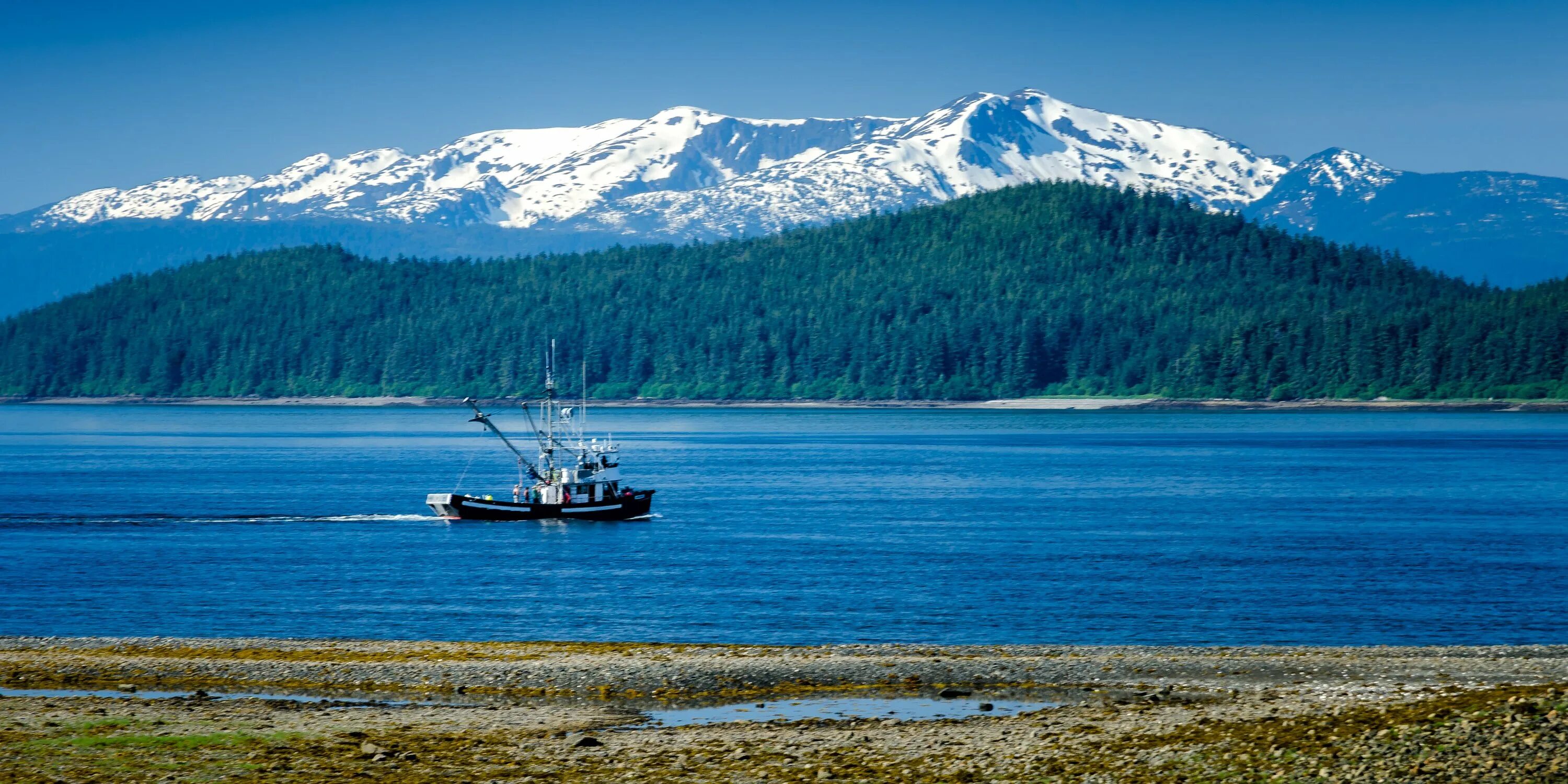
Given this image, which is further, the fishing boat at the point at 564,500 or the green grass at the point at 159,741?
→ the fishing boat at the point at 564,500

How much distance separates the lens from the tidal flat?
25.4 metres

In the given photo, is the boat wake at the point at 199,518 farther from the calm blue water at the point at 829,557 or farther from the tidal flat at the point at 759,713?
the tidal flat at the point at 759,713

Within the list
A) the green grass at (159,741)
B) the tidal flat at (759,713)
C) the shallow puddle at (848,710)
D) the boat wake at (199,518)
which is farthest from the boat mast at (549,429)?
the green grass at (159,741)

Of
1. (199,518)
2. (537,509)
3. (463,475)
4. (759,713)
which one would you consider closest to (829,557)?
(537,509)

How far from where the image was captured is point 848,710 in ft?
113

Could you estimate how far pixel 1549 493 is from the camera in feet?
376

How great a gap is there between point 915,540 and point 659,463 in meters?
75.0

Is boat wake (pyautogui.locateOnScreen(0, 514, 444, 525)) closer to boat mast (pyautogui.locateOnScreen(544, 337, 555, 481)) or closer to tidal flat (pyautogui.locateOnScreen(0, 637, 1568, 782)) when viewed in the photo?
boat mast (pyautogui.locateOnScreen(544, 337, 555, 481))

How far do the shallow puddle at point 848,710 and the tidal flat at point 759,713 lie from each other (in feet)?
1.23

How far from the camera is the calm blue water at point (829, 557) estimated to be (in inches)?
2140

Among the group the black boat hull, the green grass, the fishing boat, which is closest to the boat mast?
the fishing boat

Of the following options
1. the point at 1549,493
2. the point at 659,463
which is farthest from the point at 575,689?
the point at 659,463

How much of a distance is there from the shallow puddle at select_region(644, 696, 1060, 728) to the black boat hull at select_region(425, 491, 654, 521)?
198 ft

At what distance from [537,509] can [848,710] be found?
207 ft
